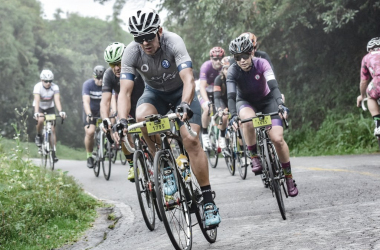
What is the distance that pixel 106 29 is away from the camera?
76625mm

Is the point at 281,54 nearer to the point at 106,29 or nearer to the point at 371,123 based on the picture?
the point at 371,123

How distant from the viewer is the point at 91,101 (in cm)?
1427

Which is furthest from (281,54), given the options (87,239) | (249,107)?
(87,239)

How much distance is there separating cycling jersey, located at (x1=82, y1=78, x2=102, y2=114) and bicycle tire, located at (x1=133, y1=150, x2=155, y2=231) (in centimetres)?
707

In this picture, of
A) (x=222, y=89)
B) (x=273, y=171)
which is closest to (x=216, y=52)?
(x=222, y=89)

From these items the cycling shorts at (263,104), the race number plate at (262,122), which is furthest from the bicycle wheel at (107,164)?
the race number plate at (262,122)

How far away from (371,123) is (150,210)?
9557mm

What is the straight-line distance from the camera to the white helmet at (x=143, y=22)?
606 cm

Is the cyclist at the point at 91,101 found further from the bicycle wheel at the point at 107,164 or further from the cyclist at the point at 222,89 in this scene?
the cyclist at the point at 222,89

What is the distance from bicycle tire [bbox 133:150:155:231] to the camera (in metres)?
6.80

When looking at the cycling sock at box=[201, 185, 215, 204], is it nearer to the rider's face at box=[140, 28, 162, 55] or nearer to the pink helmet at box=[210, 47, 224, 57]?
the rider's face at box=[140, 28, 162, 55]

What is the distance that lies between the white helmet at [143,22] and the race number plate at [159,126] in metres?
1.09

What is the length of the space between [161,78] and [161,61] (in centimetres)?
21

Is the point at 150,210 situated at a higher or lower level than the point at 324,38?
lower
